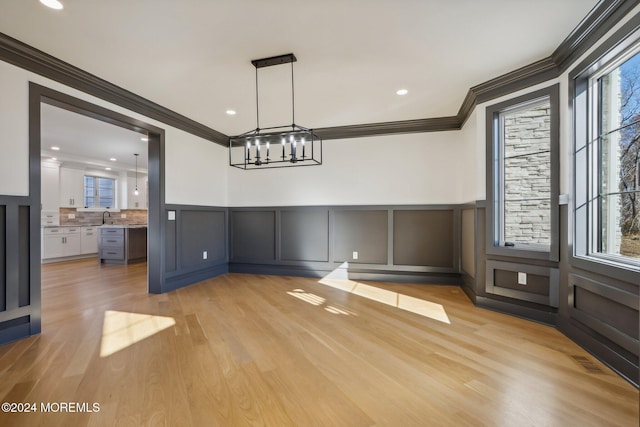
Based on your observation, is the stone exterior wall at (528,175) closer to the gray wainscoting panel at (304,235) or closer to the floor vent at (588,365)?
the floor vent at (588,365)

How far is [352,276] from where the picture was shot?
486 cm

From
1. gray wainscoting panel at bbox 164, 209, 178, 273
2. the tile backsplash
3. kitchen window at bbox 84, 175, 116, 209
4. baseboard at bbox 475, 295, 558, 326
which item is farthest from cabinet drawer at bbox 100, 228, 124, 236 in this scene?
baseboard at bbox 475, 295, 558, 326

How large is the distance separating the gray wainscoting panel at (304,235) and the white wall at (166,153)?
1.29 m

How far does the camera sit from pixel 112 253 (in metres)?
6.62

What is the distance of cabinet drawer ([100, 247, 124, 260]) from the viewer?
6562mm

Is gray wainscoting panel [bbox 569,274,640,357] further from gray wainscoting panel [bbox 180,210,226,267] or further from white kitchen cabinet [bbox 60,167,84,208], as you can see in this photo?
white kitchen cabinet [bbox 60,167,84,208]

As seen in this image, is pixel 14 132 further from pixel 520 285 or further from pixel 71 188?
pixel 71 188

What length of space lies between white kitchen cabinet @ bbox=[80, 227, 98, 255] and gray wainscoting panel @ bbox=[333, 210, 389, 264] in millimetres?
6511

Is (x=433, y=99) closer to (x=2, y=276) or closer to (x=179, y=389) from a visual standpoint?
(x=179, y=389)

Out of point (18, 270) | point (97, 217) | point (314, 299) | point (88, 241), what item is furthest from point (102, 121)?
point (97, 217)

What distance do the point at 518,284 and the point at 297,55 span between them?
3082 mm

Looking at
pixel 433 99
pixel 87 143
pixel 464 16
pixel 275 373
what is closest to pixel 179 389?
pixel 275 373

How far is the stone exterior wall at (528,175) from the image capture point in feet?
9.61

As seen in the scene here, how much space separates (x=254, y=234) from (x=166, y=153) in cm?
195
